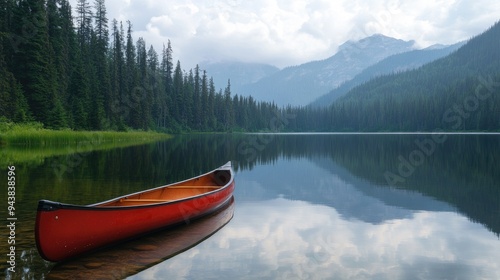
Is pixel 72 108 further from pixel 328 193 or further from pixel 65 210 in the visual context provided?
pixel 65 210

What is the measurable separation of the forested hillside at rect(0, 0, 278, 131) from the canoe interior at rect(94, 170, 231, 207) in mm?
33085

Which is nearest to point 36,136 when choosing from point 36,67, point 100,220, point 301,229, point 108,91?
point 36,67

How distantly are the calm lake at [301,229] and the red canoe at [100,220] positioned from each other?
1.19 feet

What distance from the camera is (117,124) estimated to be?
6875cm

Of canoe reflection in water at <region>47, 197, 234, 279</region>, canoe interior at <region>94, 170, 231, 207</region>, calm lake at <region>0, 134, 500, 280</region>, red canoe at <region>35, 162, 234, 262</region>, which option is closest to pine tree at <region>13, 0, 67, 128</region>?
calm lake at <region>0, 134, 500, 280</region>

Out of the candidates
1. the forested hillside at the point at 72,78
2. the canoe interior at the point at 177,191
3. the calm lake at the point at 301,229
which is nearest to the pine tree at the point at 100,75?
the forested hillside at the point at 72,78

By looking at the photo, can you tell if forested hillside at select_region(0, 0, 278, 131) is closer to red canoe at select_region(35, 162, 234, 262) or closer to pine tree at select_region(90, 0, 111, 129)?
pine tree at select_region(90, 0, 111, 129)

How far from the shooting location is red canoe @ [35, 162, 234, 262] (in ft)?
28.1

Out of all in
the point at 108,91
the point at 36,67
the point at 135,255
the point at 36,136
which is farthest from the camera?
the point at 108,91

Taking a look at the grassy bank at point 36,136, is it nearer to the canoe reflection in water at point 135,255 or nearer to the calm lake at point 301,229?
the calm lake at point 301,229

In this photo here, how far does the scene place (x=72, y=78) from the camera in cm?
6016

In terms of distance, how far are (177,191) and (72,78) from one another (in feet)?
170

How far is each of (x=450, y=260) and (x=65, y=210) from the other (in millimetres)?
9692

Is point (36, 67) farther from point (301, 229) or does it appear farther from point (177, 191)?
point (301, 229)
